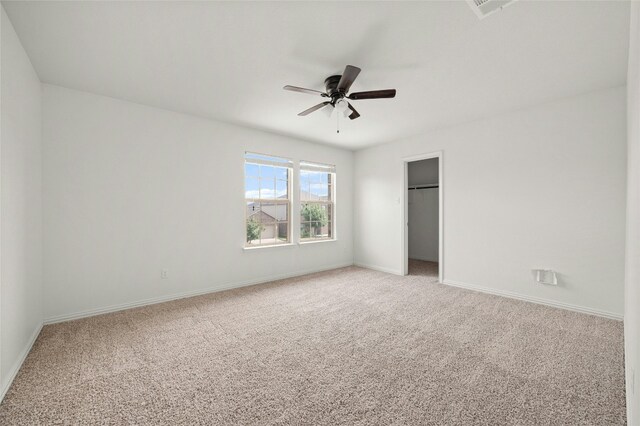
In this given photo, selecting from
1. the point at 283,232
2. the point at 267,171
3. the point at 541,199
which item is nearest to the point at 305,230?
the point at 283,232

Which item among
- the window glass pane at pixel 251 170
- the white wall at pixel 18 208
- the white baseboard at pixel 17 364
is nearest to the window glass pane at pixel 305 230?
the window glass pane at pixel 251 170

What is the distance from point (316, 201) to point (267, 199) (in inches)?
43.9

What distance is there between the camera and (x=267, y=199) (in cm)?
473

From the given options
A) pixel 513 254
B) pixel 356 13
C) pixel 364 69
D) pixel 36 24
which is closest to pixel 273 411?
pixel 356 13

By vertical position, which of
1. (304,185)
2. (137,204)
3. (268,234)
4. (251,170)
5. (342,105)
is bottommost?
(268,234)

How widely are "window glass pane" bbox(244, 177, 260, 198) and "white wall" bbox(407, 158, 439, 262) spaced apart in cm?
408

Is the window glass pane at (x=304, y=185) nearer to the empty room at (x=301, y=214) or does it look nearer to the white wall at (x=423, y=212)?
the empty room at (x=301, y=214)

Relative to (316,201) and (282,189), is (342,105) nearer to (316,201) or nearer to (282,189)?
(282,189)

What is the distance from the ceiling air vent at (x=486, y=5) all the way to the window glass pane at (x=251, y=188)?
11.7ft

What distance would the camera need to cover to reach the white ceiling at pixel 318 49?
6.24ft

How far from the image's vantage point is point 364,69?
261 cm

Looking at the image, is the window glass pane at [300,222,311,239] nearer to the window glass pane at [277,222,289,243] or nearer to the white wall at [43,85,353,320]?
the window glass pane at [277,222,289,243]

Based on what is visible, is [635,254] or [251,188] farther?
[251,188]

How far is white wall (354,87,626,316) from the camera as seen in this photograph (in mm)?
3096
